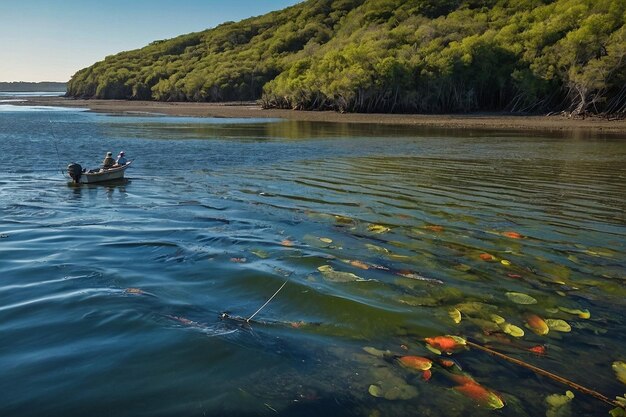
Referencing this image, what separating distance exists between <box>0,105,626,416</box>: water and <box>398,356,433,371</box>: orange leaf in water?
134 millimetres

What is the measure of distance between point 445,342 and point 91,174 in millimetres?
14752

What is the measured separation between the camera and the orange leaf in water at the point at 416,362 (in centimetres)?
522

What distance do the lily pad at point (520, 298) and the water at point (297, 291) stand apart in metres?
0.16

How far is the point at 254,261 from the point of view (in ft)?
28.6

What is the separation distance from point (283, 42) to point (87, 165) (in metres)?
128

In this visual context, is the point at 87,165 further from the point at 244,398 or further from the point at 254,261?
the point at 244,398

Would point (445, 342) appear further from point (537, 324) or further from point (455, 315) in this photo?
point (537, 324)

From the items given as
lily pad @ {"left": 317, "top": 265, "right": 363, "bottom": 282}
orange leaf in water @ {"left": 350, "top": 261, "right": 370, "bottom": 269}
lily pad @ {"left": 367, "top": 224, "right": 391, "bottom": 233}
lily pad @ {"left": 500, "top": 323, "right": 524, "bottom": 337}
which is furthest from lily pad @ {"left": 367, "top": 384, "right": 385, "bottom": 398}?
lily pad @ {"left": 367, "top": 224, "right": 391, "bottom": 233}

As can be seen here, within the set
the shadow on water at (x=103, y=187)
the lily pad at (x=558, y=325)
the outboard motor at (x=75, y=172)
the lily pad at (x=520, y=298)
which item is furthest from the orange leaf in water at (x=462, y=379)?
the outboard motor at (x=75, y=172)

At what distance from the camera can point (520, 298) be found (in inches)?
279

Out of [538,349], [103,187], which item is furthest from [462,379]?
[103,187]

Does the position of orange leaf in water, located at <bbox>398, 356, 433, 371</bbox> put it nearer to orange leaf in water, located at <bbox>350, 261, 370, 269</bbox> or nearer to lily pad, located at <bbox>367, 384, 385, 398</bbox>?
lily pad, located at <bbox>367, 384, 385, 398</bbox>

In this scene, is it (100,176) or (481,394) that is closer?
(481,394)

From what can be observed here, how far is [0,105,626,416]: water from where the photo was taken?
4.81m
